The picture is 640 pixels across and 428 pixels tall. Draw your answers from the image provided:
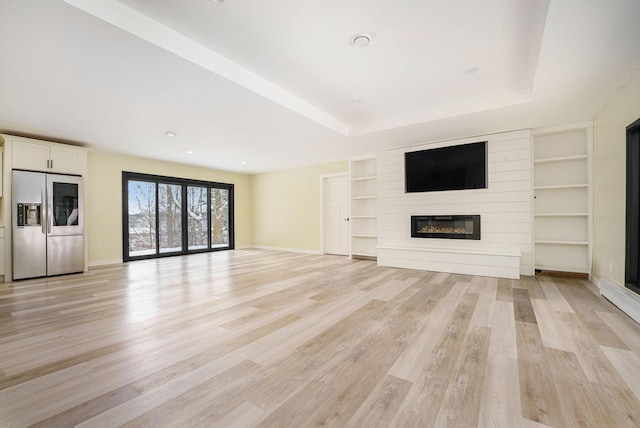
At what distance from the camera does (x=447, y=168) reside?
5039 millimetres

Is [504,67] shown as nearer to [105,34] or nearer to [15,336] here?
[105,34]

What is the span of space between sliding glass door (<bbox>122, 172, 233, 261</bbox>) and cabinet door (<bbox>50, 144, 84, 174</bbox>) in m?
1.12

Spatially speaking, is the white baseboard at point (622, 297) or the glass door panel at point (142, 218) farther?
the glass door panel at point (142, 218)

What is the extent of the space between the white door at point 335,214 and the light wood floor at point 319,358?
11.2 feet

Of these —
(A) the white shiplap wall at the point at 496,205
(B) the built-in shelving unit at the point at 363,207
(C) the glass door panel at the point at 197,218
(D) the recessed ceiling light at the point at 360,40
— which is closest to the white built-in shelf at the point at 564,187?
(A) the white shiplap wall at the point at 496,205

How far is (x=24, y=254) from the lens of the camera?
4.48 m

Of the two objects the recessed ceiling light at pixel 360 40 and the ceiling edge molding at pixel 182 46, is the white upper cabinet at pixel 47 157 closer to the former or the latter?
the ceiling edge molding at pixel 182 46

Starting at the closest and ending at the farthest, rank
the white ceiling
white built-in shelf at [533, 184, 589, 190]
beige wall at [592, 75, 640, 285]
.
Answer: the white ceiling → beige wall at [592, 75, 640, 285] → white built-in shelf at [533, 184, 589, 190]

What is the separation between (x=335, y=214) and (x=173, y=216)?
167 inches

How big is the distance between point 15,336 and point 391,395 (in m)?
3.03

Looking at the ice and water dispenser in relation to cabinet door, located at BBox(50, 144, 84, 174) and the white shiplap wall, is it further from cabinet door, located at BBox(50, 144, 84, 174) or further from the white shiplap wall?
the white shiplap wall

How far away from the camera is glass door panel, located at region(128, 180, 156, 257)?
638 cm

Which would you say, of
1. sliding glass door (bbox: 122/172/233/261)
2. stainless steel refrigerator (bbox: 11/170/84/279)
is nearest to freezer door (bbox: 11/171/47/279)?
stainless steel refrigerator (bbox: 11/170/84/279)

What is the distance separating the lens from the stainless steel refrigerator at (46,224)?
447cm
